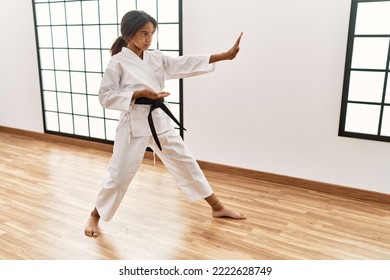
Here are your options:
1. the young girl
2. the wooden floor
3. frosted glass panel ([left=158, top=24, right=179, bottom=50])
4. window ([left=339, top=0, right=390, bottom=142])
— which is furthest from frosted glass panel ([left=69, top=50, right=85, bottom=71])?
window ([left=339, top=0, right=390, bottom=142])

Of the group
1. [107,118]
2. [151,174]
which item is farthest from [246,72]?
[107,118]

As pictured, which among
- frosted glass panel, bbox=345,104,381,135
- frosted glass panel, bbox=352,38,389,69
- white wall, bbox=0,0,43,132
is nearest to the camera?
frosted glass panel, bbox=352,38,389,69

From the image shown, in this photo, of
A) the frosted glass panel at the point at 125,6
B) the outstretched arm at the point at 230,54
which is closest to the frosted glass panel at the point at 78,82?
the frosted glass panel at the point at 125,6

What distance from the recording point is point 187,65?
2400 mm

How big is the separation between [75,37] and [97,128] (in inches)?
41.0

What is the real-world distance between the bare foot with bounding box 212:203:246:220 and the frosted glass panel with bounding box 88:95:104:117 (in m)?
2.28

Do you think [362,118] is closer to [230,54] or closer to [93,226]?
[230,54]

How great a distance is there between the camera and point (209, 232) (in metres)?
2.42

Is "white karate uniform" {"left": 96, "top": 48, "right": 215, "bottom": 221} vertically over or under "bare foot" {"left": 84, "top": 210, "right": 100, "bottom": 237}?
over

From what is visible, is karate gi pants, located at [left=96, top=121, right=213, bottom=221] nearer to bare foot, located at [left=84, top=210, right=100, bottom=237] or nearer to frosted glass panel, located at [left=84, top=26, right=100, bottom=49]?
bare foot, located at [left=84, top=210, right=100, bottom=237]

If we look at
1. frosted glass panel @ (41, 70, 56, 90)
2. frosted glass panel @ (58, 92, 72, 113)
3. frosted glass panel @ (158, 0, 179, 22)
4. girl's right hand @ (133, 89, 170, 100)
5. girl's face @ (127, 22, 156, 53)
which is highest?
frosted glass panel @ (158, 0, 179, 22)

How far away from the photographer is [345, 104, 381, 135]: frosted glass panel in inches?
112

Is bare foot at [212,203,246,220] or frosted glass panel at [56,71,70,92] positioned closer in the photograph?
bare foot at [212,203,246,220]

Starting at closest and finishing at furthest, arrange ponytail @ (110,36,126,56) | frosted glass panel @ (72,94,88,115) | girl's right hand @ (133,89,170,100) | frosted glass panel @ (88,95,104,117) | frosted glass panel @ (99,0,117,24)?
girl's right hand @ (133,89,170,100)
ponytail @ (110,36,126,56)
frosted glass panel @ (99,0,117,24)
frosted glass panel @ (88,95,104,117)
frosted glass panel @ (72,94,88,115)
